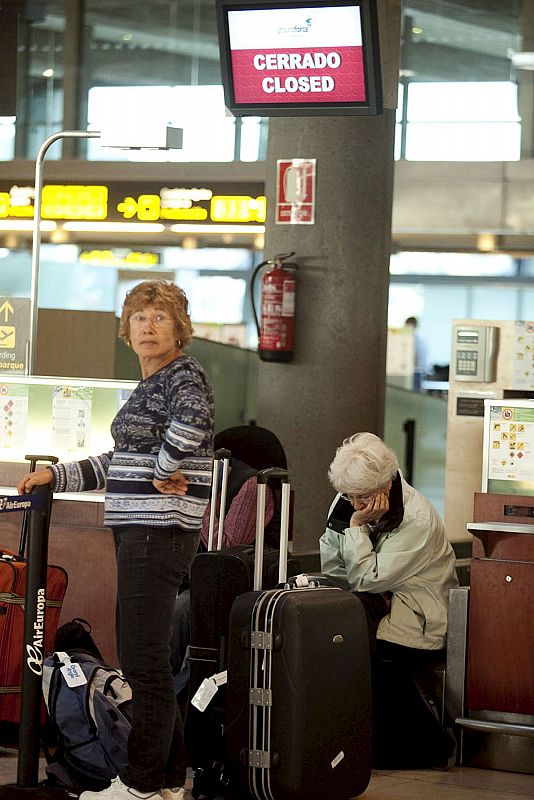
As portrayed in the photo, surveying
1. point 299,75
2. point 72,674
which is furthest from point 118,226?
point 72,674

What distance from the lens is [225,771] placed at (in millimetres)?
3875

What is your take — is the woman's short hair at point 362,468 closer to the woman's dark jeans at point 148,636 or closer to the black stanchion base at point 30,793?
the woman's dark jeans at point 148,636

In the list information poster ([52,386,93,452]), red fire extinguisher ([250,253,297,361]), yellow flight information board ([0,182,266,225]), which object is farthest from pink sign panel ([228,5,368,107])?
yellow flight information board ([0,182,266,225])

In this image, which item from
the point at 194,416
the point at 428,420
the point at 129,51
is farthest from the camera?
the point at 129,51

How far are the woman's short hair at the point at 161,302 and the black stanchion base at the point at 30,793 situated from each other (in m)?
1.28

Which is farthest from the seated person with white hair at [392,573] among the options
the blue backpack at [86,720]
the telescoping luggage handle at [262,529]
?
A: the blue backpack at [86,720]

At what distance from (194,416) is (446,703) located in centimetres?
161

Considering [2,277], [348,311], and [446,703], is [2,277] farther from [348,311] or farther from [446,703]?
[446,703]

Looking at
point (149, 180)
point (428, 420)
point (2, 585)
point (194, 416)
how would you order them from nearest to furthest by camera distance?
point (194, 416)
point (2, 585)
point (428, 420)
point (149, 180)

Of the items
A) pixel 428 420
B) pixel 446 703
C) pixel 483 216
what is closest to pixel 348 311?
pixel 446 703

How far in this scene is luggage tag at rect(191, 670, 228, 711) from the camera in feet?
12.9

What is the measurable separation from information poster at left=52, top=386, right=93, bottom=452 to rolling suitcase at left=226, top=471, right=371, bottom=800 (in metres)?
1.43

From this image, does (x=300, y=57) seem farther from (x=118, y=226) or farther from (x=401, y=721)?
(x=118, y=226)

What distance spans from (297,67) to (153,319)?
227 centimetres
